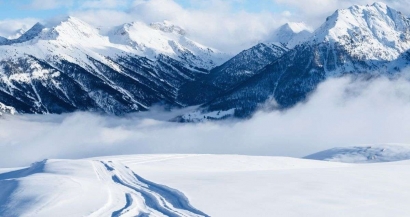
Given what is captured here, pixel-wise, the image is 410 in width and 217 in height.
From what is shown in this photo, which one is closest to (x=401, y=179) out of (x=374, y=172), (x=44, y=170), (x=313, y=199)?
(x=374, y=172)

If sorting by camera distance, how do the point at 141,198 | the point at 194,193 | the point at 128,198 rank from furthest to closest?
the point at 194,193
the point at 141,198
the point at 128,198

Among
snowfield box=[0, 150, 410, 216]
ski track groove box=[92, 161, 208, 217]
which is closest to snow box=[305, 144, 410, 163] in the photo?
snowfield box=[0, 150, 410, 216]

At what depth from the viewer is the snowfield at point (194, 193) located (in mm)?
30061

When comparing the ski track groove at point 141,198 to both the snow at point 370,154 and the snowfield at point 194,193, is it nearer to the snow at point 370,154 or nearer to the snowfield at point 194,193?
the snowfield at point 194,193

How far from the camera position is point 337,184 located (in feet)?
→ 130

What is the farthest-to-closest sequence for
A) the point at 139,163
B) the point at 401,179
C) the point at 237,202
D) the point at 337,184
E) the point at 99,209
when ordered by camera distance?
1. the point at 139,163
2. the point at 401,179
3. the point at 337,184
4. the point at 237,202
5. the point at 99,209

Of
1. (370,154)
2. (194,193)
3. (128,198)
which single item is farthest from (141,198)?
(370,154)

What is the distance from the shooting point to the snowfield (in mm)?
30061

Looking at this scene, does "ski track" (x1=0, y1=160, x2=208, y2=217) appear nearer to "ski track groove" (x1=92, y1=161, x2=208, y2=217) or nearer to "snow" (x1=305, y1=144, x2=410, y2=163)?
"ski track groove" (x1=92, y1=161, x2=208, y2=217)

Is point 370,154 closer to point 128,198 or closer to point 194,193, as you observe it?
point 194,193

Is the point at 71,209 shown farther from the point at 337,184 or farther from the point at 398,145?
the point at 398,145

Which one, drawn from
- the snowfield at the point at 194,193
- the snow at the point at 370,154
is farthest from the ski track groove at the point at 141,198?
the snow at the point at 370,154

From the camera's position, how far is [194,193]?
34.7 m

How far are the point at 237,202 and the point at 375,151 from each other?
3379 inches
